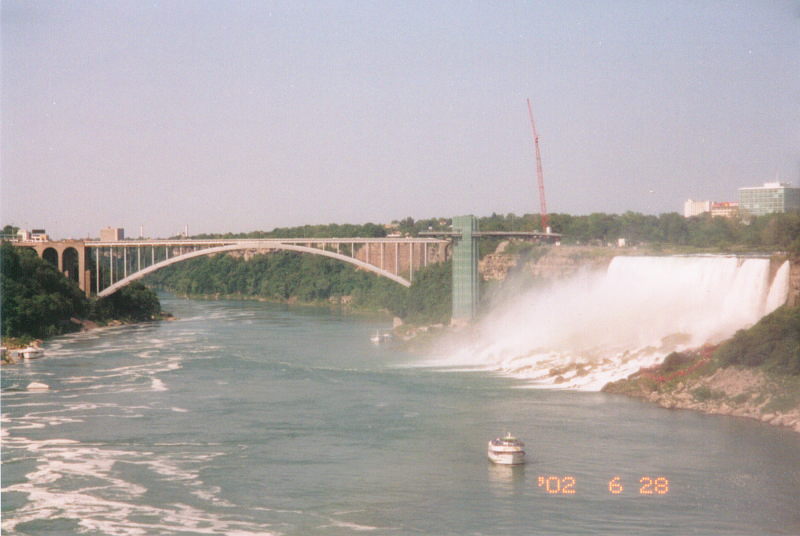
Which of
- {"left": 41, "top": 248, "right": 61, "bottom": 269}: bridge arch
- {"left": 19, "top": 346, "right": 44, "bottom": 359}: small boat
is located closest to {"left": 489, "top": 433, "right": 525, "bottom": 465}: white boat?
{"left": 19, "top": 346, "right": 44, "bottom": 359}: small boat

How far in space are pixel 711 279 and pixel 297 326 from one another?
24242 mm

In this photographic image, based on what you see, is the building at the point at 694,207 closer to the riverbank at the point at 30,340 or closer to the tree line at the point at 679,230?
the tree line at the point at 679,230

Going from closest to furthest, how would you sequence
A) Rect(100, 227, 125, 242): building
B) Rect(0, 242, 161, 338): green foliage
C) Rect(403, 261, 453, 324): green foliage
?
Rect(0, 242, 161, 338): green foliage
Rect(403, 261, 453, 324): green foliage
Rect(100, 227, 125, 242): building

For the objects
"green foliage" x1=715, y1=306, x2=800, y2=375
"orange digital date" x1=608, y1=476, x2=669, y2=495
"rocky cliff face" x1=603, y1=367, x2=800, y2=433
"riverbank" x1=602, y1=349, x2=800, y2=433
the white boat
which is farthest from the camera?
"green foliage" x1=715, y1=306, x2=800, y2=375

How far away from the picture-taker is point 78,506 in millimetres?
16609

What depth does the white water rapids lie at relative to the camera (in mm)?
27531

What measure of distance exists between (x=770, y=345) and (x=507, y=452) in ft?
27.4

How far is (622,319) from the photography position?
32719mm

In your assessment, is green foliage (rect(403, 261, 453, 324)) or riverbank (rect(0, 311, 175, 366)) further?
green foliage (rect(403, 261, 453, 324))

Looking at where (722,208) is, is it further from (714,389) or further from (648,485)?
(648,485)

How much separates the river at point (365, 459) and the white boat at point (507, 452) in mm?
268

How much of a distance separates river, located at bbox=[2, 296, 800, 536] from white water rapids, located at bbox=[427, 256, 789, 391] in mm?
2491

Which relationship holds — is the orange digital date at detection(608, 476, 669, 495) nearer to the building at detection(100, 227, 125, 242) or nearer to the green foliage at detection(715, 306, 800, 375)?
the green foliage at detection(715, 306, 800, 375)

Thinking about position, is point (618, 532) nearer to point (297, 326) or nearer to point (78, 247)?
point (297, 326)
